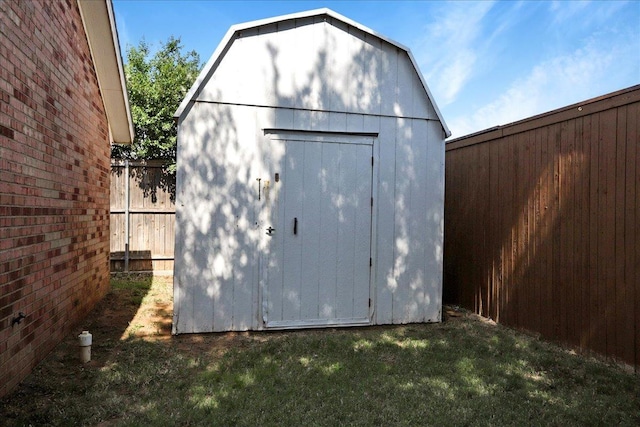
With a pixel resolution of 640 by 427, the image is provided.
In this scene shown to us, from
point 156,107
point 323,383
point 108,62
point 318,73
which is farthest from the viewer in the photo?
point 156,107

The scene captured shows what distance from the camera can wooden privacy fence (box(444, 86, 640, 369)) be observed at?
3512 mm

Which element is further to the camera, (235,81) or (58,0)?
(235,81)

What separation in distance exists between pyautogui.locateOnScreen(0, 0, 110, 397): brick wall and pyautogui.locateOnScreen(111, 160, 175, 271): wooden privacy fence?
275 cm

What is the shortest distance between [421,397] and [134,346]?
9.44 ft

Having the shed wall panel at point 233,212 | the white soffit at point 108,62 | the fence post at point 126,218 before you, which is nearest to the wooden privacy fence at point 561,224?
the shed wall panel at point 233,212

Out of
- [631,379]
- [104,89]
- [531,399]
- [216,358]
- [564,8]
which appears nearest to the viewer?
[531,399]

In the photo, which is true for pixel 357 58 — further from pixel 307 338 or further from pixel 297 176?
pixel 307 338

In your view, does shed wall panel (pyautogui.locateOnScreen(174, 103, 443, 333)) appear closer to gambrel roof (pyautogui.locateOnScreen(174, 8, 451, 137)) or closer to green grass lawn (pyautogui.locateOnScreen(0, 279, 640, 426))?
gambrel roof (pyautogui.locateOnScreen(174, 8, 451, 137))

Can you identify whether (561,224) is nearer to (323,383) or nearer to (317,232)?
(317,232)

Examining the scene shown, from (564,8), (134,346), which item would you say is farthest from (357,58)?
(564,8)

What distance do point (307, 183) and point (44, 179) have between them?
8.62ft

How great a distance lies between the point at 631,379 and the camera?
129 inches

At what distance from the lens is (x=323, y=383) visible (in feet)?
10.6

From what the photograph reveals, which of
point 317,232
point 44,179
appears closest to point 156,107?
point 44,179
